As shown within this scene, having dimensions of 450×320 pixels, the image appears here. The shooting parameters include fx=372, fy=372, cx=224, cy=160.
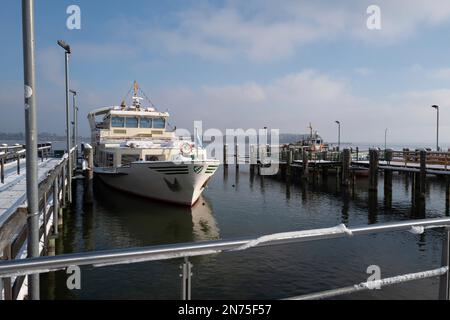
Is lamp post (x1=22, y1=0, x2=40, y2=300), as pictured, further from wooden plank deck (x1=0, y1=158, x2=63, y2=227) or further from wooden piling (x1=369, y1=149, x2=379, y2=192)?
wooden piling (x1=369, y1=149, x2=379, y2=192)

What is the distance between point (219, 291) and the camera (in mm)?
8664

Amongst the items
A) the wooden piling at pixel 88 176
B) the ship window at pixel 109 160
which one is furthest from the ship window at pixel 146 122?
the wooden piling at pixel 88 176

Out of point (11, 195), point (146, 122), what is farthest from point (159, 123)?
point (11, 195)

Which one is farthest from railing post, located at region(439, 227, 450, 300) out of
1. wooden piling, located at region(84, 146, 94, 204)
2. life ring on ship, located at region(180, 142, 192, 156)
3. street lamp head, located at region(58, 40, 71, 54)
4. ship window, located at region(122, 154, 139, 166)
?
ship window, located at region(122, 154, 139, 166)

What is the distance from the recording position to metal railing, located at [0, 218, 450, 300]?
214 centimetres

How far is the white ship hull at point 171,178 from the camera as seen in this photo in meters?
18.4

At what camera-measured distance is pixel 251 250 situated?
11.7 meters

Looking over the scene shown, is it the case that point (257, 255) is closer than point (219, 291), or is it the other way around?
point (219, 291)

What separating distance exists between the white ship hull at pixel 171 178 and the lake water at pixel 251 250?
24.6 inches

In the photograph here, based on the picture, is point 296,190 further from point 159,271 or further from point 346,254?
point 159,271

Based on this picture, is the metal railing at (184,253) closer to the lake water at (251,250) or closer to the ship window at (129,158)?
the lake water at (251,250)
